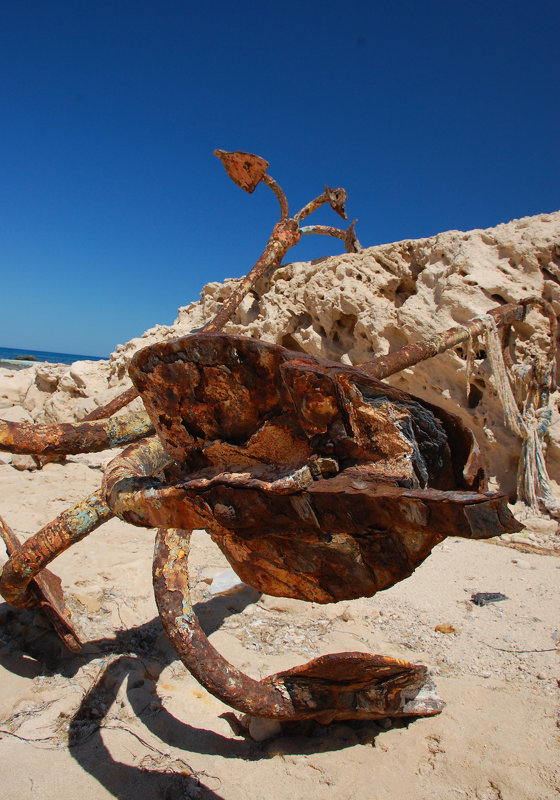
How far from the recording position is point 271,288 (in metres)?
6.98

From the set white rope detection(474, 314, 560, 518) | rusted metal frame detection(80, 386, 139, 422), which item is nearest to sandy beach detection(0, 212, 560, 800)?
white rope detection(474, 314, 560, 518)

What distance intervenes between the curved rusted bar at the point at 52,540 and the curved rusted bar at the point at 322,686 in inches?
26.4

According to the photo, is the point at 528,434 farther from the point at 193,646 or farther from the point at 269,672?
the point at 193,646

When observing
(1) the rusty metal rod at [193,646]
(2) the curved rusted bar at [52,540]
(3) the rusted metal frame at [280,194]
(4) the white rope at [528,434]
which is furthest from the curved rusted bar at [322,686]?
(3) the rusted metal frame at [280,194]

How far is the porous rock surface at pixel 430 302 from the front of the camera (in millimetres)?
4832

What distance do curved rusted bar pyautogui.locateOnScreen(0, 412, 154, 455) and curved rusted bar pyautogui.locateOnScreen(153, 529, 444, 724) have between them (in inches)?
37.7

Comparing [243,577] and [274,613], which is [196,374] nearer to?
[243,577]

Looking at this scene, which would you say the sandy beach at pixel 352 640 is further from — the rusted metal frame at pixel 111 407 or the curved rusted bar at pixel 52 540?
the rusted metal frame at pixel 111 407

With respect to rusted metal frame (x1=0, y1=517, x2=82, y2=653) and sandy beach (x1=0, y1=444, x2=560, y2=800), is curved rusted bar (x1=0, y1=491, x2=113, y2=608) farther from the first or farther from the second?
sandy beach (x1=0, y1=444, x2=560, y2=800)

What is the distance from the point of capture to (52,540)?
2416 mm

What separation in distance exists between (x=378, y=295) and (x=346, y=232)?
1.27m

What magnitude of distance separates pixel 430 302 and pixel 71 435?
171 inches

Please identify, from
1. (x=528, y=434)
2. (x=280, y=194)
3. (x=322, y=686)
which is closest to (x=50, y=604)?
(x=322, y=686)

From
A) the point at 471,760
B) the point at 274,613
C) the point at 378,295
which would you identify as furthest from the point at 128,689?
the point at 378,295
